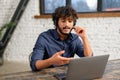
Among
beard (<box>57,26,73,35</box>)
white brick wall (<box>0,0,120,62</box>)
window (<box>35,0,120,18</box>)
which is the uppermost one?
window (<box>35,0,120,18</box>)

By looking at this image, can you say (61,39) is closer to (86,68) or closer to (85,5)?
(86,68)

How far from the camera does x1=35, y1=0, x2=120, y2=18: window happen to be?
4.05m

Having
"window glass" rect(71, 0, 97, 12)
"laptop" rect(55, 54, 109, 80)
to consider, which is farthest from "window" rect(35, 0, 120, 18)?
"laptop" rect(55, 54, 109, 80)

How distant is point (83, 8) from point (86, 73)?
115 inches

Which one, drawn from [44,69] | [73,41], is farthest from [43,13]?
[44,69]

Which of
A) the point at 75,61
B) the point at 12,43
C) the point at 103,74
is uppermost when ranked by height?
the point at 75,61

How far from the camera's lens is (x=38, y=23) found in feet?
14.6

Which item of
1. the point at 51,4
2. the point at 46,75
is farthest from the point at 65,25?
the point at 51,4

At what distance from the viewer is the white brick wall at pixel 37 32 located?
4043 mm

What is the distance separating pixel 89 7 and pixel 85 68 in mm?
2915

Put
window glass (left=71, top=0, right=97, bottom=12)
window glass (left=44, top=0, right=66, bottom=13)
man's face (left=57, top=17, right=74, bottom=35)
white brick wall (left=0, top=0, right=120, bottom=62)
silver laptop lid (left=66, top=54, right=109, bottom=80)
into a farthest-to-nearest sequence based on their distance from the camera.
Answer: window glass (left=44, top=0, right=66, bottom=13) < window glass (left=71, top=0, right=97, bottom=12) < white brick wall (left=0, top=0, right=120, bottom=62) < man's face (left=57, top=17, right=74, bottom=35) < silver laptop lid (left=66, top=54, right=109, bottom=80)

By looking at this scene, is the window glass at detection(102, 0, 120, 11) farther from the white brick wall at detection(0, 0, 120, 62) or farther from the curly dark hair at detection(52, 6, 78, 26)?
the curly dark hair at detection(52, 6, 78, 26)

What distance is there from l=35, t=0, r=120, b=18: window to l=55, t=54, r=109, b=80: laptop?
2592 mm

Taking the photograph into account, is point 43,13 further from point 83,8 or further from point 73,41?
point 73,41
